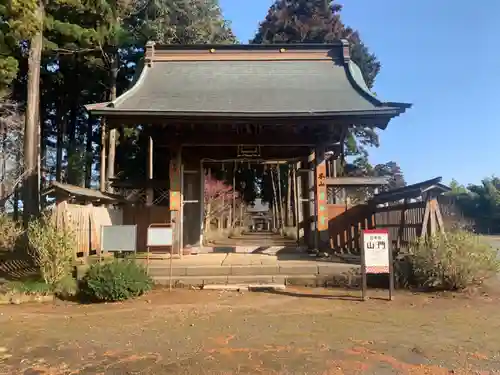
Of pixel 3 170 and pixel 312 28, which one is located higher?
pixel 312 28

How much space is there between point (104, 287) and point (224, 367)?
4270 mm

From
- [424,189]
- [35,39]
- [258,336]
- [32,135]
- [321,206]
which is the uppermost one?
[35,39]

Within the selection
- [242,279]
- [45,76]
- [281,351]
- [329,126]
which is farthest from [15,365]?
[45,76]

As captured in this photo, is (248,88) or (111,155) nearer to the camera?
(248,88)

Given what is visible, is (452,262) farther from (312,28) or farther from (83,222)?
(312,28)

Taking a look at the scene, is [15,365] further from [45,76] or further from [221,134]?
[45,76]

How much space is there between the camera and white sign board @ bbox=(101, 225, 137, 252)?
30.2 ft

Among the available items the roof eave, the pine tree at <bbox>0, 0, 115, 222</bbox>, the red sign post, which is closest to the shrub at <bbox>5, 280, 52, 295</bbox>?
the roof eave

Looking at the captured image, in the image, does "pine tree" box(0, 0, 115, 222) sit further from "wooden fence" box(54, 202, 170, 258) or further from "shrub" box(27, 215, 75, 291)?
"shrub" box(27, 215, 75, 291)

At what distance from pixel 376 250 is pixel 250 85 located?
684 cm

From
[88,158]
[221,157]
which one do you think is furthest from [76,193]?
[88,158]

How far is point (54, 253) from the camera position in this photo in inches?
338

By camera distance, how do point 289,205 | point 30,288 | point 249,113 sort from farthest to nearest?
point 289,205 < point 249,113 < point 30,288

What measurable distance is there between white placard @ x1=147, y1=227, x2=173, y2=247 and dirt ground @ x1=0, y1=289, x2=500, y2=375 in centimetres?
134
